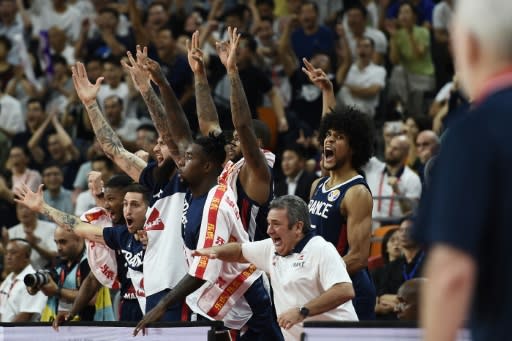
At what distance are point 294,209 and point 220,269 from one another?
0.89m

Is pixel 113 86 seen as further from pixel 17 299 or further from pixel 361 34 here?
pixel 17 299

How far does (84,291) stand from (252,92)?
6088 mm

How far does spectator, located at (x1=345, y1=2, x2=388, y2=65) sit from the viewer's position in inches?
590

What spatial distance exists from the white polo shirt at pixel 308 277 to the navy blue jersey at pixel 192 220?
783mm

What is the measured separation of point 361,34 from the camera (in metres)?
15.1

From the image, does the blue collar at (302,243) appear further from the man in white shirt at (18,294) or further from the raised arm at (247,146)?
the man in white shirt at (18,294)

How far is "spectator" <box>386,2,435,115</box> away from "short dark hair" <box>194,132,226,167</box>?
7959 mm

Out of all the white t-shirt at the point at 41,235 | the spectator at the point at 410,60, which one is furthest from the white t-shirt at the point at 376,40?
the white t-shirt at the point at 41,235

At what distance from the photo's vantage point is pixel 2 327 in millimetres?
7078

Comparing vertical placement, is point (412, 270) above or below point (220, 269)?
below

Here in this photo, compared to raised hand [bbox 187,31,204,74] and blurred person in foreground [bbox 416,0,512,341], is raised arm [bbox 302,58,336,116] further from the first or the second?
blurred person in foreground [bbox 416,0,512,341]

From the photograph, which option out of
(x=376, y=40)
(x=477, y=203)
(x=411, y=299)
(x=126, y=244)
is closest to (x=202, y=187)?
(x=126, y=244)

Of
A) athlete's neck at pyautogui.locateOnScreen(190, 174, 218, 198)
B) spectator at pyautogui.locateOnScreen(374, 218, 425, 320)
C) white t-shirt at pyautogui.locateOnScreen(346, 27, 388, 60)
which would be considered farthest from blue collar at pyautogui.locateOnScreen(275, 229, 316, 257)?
white t-shirt at pyautogui.locateOnScreen(346, 27, 388, 60)

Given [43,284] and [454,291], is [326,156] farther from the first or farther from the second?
[454,291]
